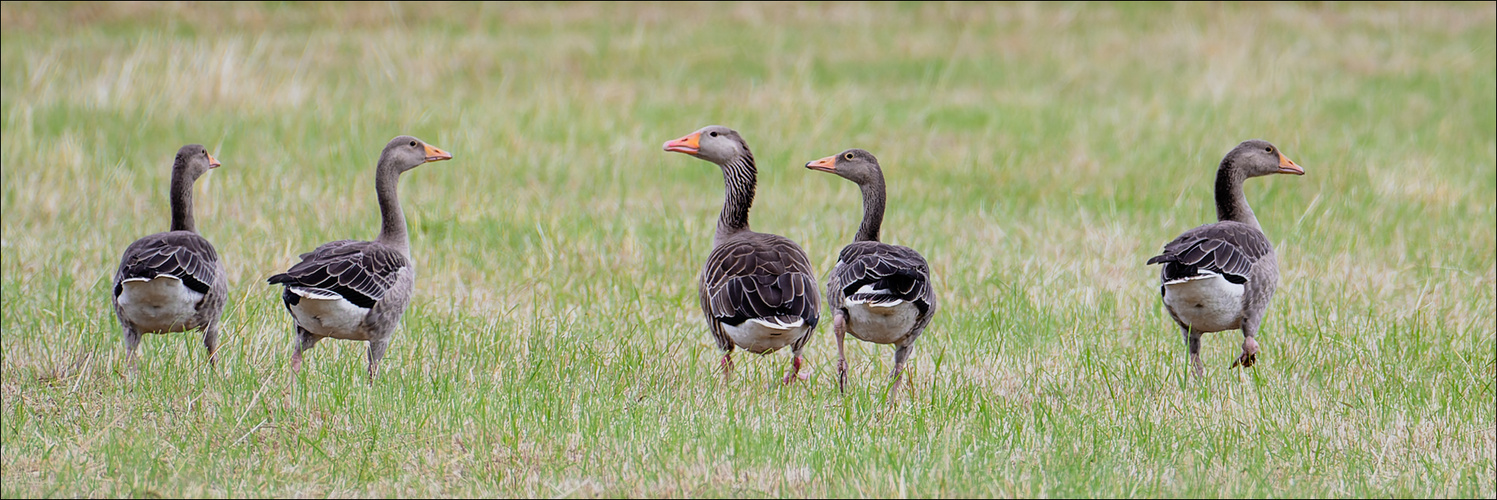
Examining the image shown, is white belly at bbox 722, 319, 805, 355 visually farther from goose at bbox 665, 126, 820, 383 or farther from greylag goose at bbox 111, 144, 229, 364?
greylag goose at bbox 111, 144, 229, 364

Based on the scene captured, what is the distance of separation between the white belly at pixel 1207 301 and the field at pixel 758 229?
34 centimetres

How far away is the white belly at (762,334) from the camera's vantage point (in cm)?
632

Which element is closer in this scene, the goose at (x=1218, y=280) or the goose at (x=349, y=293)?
the goose at (x=349, y=293)

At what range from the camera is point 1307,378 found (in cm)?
726

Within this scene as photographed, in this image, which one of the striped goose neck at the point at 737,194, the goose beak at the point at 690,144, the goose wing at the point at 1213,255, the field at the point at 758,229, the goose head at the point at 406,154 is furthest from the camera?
the striped goose neck at the point at 737,194

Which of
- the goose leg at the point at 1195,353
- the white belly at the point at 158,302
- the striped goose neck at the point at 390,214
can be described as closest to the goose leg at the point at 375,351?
the striped goose neck at the point at 390,214

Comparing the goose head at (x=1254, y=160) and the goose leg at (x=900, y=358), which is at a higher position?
the goose head at (x=1254, y=160)

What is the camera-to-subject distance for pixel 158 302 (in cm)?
634

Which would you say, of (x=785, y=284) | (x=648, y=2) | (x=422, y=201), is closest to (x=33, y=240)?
(x=422, y=201)

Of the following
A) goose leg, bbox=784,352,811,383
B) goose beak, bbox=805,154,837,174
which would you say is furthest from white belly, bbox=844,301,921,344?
goose beak, bbox=805,154,837,174

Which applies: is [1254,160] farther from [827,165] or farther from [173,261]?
[173,261]

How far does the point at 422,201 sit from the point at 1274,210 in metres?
6.94

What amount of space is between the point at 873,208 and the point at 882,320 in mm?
1280

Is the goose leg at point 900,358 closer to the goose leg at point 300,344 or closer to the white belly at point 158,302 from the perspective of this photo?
the goose leg at point 300,344
